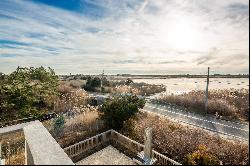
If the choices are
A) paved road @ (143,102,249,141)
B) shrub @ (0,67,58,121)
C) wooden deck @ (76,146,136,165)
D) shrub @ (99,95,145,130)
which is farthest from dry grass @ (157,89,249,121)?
shrub @ (0,67,58,121)

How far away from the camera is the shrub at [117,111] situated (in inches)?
507

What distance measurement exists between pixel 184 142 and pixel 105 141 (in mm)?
4049

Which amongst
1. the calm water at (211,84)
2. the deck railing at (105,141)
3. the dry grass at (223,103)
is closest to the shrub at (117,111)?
the deck railing at (105,141)

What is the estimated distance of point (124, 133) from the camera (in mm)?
12742

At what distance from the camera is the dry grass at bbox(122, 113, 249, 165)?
9.30m

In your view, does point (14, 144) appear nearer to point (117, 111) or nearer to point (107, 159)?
point (107, 159)

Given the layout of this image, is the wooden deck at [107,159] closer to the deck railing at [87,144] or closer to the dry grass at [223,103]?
A: the deck railing at [87,144]

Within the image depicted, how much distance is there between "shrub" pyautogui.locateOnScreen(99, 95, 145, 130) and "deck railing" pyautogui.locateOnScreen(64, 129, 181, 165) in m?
0.68

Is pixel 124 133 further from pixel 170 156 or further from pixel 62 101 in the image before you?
pixel 62 101

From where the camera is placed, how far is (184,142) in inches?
409

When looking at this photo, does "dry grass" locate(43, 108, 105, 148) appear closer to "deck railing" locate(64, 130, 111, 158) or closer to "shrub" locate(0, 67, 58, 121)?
"deck railing" locate(64, 130, 111, 158)

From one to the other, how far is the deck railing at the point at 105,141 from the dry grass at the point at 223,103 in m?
3.27

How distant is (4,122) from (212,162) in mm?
11729

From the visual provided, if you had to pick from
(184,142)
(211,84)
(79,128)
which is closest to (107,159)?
(184,142)
